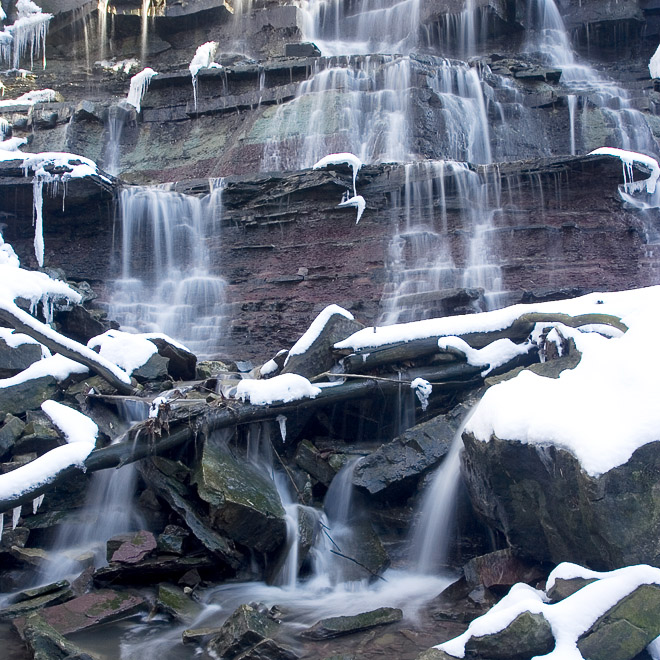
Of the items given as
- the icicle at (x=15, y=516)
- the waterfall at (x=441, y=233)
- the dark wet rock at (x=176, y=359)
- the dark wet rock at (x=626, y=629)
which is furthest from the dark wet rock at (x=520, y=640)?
the waterfall at (x=441, y=233)

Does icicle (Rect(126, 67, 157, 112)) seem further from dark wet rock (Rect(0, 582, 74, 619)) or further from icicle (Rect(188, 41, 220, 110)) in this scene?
dark wet rock (Rect(0, 582, 74, 619))

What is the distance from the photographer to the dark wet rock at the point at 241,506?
5.78 metres

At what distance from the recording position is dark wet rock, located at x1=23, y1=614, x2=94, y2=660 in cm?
431

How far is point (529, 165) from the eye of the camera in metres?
13.4

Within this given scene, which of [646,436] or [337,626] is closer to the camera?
[646,436]

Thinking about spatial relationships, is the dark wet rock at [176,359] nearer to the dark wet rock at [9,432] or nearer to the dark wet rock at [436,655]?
the dark wet rock at [9,432]

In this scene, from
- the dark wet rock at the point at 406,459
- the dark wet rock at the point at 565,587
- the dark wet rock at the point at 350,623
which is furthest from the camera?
the dark wet rock at the point at 406,459

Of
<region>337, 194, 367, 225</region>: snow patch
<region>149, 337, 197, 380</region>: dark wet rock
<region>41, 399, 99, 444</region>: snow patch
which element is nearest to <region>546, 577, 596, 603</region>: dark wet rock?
<region>41, 399, 99, 444</region>: snow patch

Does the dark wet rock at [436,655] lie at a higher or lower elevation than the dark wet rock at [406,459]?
lower

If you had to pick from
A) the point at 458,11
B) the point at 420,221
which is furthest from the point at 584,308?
the point at 458,11

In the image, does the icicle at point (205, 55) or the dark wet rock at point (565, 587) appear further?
the icicle at point (205, 55)

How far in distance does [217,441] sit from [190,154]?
13937mm

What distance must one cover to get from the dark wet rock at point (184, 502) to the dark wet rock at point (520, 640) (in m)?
2.60

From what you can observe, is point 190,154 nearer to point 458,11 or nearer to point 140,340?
point 458,11
